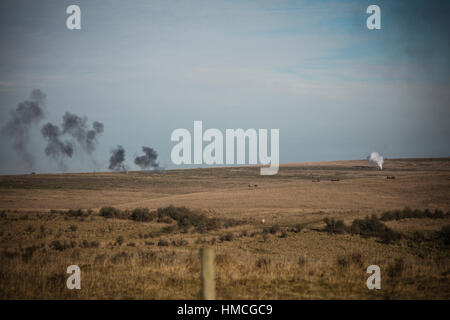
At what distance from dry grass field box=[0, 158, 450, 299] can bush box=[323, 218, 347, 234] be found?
0.26 feet

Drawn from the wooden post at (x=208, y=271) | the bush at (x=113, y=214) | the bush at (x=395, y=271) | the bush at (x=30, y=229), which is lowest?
the bush at (x=113, y=214)

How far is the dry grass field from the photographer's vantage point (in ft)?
29.6

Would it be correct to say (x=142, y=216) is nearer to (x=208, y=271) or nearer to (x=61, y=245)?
(x=61, y=245)

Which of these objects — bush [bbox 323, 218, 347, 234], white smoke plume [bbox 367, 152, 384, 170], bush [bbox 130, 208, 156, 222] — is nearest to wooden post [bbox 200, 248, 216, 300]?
bush [bbox 323, 218, 347, 234]

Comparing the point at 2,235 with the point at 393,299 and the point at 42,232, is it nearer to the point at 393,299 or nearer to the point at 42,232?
the point at 42,232

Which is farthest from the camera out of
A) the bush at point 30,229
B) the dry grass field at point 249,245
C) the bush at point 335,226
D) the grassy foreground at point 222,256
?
the bush at point 30,229

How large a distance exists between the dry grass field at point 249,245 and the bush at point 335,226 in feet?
0.26

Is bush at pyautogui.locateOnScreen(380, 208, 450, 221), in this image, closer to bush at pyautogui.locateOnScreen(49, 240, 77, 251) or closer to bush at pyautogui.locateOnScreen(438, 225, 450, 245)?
bush at pyautogui.locateOnScreen(438, 225, 450, 245)

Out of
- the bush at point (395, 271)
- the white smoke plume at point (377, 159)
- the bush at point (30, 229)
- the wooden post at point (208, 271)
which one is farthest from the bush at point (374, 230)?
the white smoke plume at point (377, 159)

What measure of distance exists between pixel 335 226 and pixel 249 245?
613 cm

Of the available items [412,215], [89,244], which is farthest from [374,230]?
[89,244]

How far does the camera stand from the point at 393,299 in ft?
26.6

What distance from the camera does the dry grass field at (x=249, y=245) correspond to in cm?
901

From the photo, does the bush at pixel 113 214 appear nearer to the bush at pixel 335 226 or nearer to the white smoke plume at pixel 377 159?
the bush at pixel 335 226
